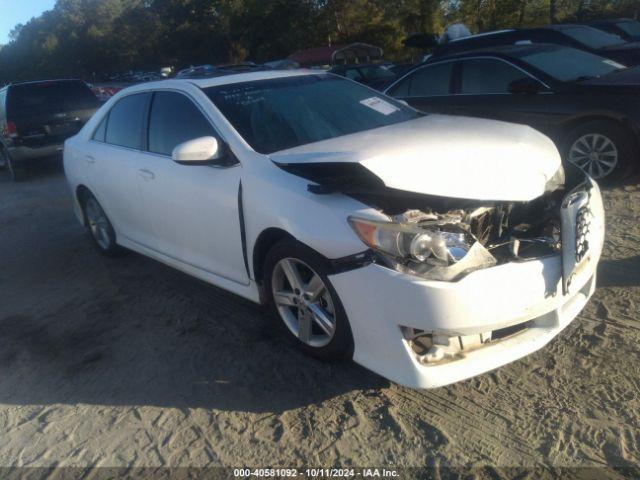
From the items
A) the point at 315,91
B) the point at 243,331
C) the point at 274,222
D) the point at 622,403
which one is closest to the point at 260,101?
the point at 315,91

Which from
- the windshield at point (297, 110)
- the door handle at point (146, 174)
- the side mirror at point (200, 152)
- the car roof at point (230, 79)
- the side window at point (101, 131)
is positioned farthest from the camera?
the side window at point (101, 131)

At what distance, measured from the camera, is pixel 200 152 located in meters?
3.34

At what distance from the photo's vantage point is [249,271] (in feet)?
11.2

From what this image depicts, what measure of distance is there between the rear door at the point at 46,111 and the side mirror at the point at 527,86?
26.9ft

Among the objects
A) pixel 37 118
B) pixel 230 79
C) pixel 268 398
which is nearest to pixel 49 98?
pixel 37 118

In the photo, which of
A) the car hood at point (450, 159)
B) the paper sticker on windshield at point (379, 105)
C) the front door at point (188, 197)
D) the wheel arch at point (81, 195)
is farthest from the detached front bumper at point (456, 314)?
the wheel arch at point (81, 195)

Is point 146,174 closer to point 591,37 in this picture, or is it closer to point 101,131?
point 101,131

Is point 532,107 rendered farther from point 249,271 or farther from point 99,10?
point 99,10

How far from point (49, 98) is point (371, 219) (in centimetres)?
1008

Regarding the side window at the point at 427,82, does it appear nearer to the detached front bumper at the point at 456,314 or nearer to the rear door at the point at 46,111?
the detached front bumper at the point at 456,314

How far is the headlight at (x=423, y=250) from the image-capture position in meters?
2.52

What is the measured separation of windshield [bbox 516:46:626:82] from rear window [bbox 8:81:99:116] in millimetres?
8388

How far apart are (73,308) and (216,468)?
2.47m

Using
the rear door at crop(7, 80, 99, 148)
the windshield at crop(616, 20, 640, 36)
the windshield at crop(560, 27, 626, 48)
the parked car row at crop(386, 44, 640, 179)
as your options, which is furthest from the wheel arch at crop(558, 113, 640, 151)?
the rear door at crop(7, 80, 99, 148)
